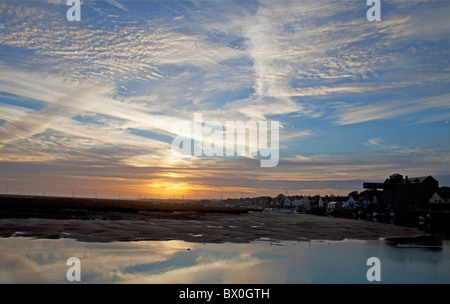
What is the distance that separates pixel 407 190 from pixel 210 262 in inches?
5661

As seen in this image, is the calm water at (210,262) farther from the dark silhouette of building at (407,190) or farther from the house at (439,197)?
the dark silhouette of building at (407,190)

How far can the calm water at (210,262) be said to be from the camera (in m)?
21.2

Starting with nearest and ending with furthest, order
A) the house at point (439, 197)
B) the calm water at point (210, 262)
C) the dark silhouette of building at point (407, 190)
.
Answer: the calm water at point (210, 262) → the house at point (439, 197) → the dark silhouette of building at point (407, 190)

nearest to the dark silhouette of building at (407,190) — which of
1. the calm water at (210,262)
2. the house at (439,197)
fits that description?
the house at (439,197)

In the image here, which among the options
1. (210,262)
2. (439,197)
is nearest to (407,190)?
(439,197)

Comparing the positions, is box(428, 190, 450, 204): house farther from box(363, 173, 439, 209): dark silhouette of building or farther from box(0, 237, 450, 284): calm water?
box(0, 237, 450, 284): calm water

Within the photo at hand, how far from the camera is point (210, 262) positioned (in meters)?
25.6

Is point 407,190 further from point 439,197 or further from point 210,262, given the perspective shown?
point 210,262

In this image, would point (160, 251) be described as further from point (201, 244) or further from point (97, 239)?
point (97, 239)

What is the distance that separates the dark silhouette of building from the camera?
140750 mm

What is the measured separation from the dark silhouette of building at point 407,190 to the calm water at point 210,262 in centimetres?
11986

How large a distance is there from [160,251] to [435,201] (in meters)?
138

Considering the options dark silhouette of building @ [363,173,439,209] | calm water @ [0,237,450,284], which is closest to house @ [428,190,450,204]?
dark silhouette of building @ [363,173,439,209]
